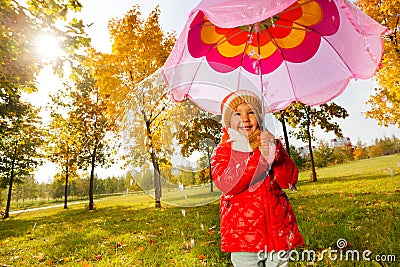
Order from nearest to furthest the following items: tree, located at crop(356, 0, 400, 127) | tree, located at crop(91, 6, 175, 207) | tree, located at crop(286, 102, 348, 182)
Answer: tree, located at crop(356, 0, 400, 127) → tree, located at crop(91, 6, 175, 207) → tree, located at crop(286, 102, 348, 182)

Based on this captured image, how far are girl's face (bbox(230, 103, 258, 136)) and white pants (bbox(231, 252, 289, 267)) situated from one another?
0.93 m

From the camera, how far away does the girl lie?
2.09 m

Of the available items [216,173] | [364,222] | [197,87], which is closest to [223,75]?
[197,87]

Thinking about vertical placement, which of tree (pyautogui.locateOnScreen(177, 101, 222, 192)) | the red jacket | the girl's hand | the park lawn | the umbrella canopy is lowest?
the park lawn

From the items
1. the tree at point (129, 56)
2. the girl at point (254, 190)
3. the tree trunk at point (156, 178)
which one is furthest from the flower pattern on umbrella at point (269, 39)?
the tree at point (129, 56)

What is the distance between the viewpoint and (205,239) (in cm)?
526

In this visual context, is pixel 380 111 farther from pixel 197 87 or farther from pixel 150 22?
pixel 197 87

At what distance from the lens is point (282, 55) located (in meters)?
3.25

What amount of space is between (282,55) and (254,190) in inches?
71.0

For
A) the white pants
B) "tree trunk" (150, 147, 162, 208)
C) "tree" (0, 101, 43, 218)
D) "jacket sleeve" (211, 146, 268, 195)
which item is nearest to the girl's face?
"jacket sleeve" (211, 146, 268, 195)

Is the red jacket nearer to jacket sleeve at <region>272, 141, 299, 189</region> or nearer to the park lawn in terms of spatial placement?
jacket sleeve at <region>272, 141, 299, 189</region>

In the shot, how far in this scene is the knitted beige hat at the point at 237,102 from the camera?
7.42ft

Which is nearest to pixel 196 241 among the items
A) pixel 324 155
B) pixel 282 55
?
pixel 282 55

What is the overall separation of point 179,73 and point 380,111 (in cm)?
1319
